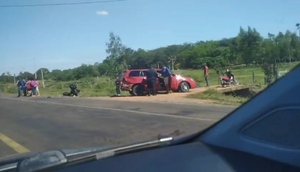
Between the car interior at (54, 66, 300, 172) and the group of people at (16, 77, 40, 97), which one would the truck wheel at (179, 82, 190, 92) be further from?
the car interior at (54, 66, 300, 172)

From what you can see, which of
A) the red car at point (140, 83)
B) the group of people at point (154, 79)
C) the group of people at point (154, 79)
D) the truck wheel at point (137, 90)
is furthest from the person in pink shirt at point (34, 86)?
the group of people at point (154, 79)

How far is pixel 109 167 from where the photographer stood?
1530 millimetres

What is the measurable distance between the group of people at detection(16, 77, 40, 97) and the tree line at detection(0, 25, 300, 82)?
4425 millimetres

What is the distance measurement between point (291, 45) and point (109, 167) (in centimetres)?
1587

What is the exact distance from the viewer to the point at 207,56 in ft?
362

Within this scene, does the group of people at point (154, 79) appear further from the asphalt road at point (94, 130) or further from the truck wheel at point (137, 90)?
the asphalt road at point (94, 130)

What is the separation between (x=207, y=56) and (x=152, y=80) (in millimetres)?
91257

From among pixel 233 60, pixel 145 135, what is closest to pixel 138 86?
pixel 145 135

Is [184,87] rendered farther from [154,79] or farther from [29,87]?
[29,87]

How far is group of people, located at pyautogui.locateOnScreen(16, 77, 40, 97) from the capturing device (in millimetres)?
35188

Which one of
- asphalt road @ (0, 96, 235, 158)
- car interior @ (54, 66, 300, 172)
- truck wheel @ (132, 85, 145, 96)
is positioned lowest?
asphalt road @ (0, 96, 235, 158)

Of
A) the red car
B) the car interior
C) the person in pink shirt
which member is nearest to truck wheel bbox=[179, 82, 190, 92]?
the red car

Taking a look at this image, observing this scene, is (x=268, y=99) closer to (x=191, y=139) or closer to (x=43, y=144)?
(x=191, y=139)

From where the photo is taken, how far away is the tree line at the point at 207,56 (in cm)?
2744
